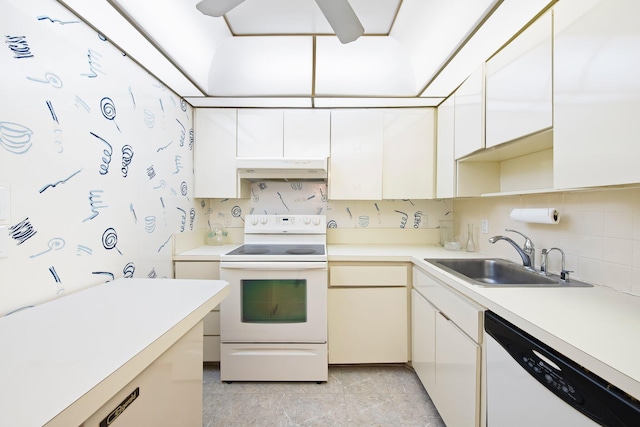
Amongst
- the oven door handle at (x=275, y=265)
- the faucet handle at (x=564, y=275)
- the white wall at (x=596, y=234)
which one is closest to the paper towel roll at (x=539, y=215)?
the white wall at (x=596, y=234)

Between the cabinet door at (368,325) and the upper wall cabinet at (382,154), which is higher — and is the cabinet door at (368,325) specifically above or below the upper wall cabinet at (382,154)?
below

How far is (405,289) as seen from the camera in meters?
1.94

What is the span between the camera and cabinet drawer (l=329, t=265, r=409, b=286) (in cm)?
193

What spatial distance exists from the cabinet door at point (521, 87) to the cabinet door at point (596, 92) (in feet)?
0.17

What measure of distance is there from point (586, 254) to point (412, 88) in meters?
1.41

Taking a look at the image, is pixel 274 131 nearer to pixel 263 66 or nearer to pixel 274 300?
pixel 263 66

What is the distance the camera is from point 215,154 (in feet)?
7.31

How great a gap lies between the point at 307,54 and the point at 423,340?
2087 millimetres

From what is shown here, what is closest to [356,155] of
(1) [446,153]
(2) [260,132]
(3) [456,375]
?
(1) [446,153]

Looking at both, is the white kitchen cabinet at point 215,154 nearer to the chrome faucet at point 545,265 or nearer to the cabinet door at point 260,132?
the cabinet door at point 260,132

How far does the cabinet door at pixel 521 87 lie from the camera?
1.09 meters

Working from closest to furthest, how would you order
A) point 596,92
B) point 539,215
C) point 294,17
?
point 596,92 < point 539,215 < point 294,17

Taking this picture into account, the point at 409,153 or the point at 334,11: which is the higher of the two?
the point at 334,11

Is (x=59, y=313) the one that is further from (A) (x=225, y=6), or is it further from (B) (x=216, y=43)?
(B) (x=216, y=43)
